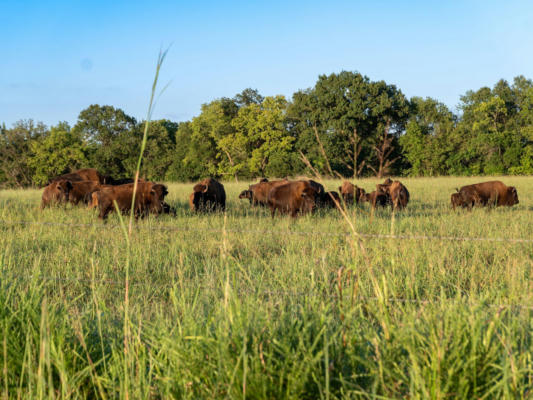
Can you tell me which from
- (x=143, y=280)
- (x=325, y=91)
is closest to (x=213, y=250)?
(x=143, y=280)

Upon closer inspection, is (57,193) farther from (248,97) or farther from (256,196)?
(248,97)

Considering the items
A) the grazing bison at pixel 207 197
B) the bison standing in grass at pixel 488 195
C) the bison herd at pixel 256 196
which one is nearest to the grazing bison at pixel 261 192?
the bison herd at pixel 256 196

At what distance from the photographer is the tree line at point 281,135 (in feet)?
150

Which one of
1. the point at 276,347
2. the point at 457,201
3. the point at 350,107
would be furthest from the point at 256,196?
the point at 350,107

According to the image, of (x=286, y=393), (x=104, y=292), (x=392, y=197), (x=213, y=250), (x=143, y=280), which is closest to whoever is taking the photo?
(x=286, y=393)

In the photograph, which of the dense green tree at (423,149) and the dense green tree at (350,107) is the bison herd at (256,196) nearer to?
the dense green tree at (350,107)

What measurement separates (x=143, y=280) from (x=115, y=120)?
2225 inches

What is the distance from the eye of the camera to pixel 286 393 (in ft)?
5.08

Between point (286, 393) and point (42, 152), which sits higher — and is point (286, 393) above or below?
below

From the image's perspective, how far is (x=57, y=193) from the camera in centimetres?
1180

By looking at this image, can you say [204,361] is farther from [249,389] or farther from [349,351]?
[349,351]

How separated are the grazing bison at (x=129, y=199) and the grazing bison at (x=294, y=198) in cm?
276

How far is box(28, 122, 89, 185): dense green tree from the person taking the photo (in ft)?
183

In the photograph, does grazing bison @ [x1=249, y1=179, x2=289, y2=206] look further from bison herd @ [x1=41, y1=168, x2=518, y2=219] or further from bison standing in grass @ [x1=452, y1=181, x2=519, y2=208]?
bison standing in grass @ [x1=452, y1=181, x2=519, y2=208]
